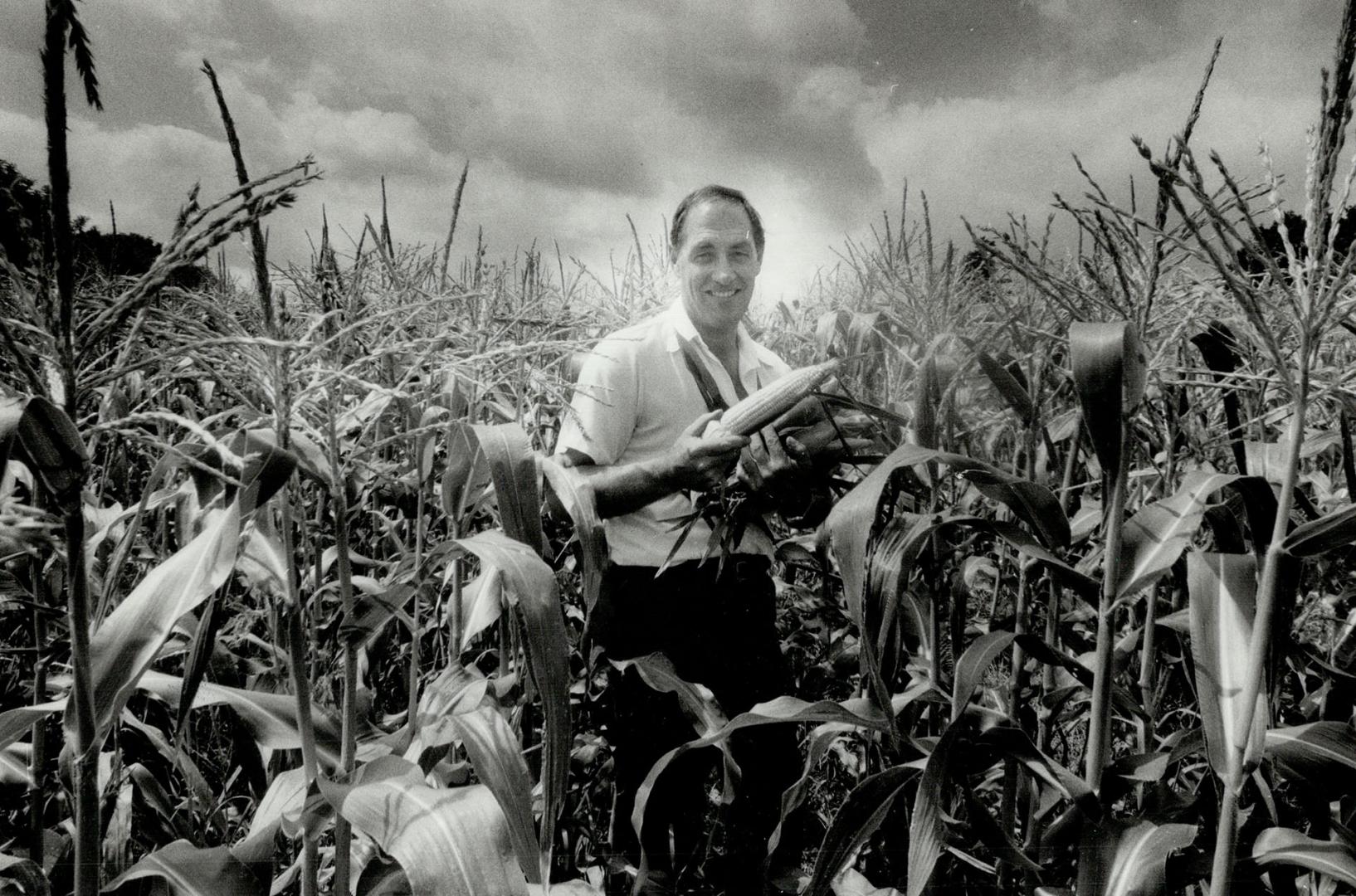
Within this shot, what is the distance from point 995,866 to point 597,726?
4.89 ft

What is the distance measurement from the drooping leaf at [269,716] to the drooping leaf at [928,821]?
1.04 meters

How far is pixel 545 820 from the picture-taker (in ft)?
4.69

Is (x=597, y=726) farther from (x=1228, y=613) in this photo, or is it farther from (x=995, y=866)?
(x=1228, y=613)

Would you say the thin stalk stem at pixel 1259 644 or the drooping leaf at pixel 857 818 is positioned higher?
the thin stalk stem at pixel 1259 644

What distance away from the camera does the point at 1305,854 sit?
128cm

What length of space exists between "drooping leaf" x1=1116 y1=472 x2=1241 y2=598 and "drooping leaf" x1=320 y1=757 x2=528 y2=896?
3.27ft

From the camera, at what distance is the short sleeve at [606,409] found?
243 cm

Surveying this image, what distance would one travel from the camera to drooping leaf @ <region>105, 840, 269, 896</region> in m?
1.30

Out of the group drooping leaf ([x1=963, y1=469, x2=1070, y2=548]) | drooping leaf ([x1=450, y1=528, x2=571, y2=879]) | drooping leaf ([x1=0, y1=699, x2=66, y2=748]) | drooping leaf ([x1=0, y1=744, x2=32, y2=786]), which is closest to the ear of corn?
drooping leaf ([x1=963, y1=469, x2=1070, y2=548])

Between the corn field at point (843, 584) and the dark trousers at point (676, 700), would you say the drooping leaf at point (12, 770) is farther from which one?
the dark trousers at point (676, 700)

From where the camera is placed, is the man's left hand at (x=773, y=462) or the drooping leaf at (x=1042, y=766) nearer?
the drooping leaf at (x=1042, y=766)

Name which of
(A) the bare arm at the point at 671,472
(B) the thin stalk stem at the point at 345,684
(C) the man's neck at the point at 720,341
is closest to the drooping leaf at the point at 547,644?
(B) the thin stalk stem at the point at 345,684

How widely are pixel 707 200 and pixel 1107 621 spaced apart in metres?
1.92

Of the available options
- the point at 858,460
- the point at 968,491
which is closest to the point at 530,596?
the point at 858,460
